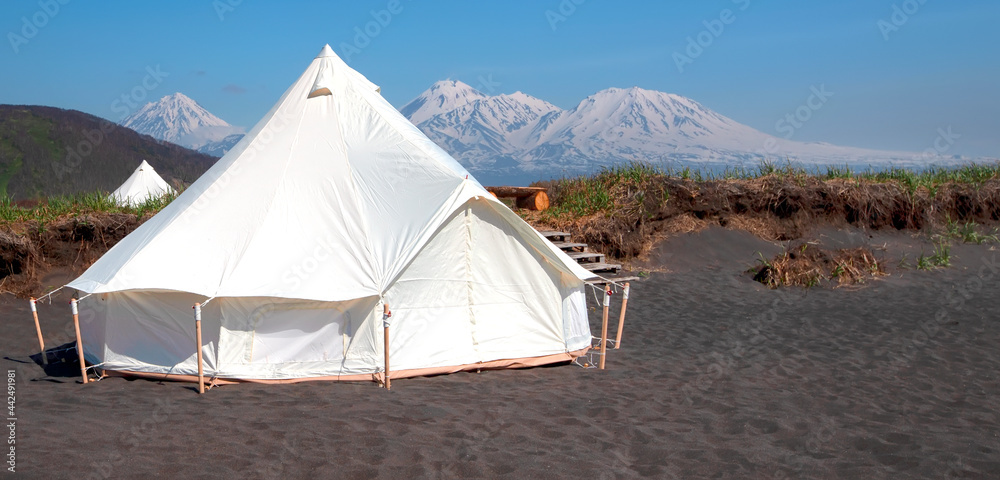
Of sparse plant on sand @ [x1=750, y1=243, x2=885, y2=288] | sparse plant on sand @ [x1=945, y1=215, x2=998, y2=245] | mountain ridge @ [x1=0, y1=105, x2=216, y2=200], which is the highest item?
mountain ridge @ [x1=0, y1=105, x2=216, y2=200]

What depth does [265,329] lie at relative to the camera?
642cm

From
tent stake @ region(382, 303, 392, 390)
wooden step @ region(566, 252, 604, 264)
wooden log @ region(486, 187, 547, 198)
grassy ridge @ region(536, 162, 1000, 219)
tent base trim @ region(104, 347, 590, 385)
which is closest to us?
tent stake @ region(382, 303, 392, 390)

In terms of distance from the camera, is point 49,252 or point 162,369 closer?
point 162,369

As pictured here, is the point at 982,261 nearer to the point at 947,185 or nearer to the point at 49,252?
the point at 947,185

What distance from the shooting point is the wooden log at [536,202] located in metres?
15.8

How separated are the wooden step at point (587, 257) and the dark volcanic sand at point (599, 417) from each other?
3102mm

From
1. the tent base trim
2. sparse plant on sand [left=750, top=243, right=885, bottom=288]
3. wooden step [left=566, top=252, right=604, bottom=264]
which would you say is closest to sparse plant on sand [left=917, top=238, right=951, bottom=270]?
sparse plant on sand [left=750, top=243, right=885, bottom=288]

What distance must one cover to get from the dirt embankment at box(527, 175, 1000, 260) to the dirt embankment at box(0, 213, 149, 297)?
26.4ft

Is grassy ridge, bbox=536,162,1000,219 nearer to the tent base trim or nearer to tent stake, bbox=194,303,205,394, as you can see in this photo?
the tent base trim

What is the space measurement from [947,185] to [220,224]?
18.0 m

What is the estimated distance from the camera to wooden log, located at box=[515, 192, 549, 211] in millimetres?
15820

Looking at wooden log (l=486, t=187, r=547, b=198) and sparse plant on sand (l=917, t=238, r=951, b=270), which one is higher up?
wooden log (l=486, t=187, r=547, b=198)

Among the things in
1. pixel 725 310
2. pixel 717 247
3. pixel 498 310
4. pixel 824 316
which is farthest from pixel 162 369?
pixel 717 247

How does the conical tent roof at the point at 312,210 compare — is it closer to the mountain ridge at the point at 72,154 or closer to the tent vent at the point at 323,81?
the tent vent at the point at 323,81
